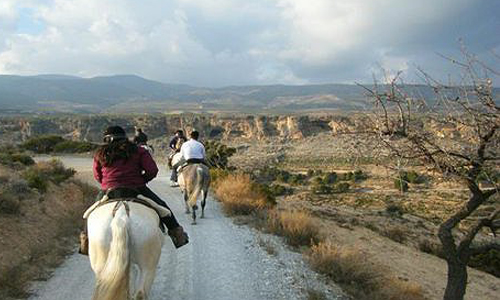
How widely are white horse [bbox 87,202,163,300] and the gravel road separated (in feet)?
Result: 6.97

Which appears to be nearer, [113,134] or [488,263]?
[113,134]

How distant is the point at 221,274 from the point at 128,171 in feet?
11.4

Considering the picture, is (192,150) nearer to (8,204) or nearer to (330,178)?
(8,204)

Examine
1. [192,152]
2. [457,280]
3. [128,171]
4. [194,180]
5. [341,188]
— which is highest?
[128,171]

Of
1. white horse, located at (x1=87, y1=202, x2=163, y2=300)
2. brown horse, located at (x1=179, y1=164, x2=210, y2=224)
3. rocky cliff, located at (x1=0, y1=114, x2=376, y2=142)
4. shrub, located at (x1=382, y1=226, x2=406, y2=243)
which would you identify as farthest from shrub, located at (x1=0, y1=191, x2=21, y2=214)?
rocky cliff, located at (x1=0, y1=114, x2=376, y2=142)

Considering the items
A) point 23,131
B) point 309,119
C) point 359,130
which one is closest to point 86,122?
point 23,131

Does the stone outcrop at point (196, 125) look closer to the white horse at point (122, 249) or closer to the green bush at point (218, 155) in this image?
the green bush at point (218, 155)

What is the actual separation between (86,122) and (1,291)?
257 feet

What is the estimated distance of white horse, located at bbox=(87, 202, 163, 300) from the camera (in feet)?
18.2

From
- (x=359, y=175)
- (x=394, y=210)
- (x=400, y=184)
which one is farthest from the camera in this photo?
(x=359, y=175)

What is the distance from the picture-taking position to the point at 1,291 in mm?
7516

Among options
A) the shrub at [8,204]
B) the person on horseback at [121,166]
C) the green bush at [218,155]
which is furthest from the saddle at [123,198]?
the green bush at [218,155]

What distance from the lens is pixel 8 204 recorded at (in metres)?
11.6

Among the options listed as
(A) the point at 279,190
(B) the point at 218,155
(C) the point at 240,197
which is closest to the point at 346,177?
(A) the point at 279,190
